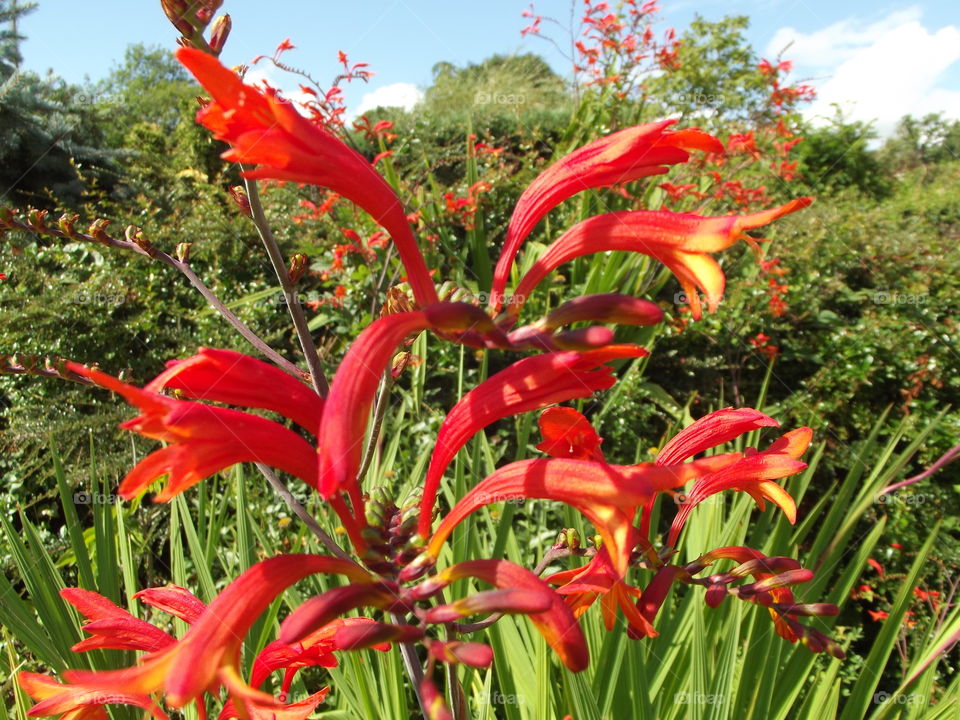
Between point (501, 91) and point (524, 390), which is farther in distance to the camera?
point (501, 91)

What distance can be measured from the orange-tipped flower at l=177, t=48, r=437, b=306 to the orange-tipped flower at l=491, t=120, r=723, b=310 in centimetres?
14

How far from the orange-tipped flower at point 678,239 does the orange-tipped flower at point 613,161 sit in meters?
0.05

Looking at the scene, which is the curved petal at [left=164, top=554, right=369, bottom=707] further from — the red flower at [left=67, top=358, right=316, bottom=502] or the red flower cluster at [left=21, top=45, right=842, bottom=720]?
the red flower at [left=67, top=358, right=316, bottom=502]

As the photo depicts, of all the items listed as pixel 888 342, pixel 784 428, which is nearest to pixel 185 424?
pixel 784 428

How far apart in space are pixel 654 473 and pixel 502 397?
0.62 ft

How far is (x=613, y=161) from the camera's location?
73 centimetres

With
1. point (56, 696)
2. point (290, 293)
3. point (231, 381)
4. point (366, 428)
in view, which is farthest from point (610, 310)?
point (56, 696)

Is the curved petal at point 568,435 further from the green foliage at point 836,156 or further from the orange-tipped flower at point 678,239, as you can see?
the green foliage at point 836,156

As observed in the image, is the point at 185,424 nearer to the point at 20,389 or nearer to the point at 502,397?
the point at 502,397

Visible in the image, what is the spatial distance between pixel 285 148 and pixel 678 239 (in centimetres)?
43

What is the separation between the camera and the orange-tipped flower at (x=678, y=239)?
24.8 inches

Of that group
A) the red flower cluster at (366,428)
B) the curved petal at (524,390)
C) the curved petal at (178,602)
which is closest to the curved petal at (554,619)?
the red flower cluster at (366,428)

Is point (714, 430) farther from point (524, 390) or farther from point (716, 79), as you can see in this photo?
point (716, 79)

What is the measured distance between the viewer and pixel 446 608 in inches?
25.0
